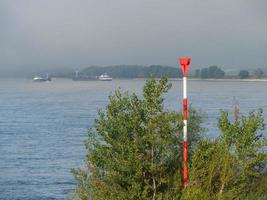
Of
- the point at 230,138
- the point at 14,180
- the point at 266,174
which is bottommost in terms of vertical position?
the point at 14,180

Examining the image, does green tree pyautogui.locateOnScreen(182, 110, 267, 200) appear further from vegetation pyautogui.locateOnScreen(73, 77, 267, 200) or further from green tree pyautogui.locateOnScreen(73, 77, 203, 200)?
green tree pyautogui.locateOnScreen(73, 77, 203, 200)

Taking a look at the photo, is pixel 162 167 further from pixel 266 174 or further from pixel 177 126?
pixel 266 174

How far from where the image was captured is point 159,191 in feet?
65.6

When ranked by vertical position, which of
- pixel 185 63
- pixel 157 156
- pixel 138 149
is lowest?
pixel 157 156

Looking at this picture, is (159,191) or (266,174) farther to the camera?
(266,174)

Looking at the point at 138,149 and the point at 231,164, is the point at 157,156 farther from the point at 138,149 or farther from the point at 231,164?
the point at 231,164

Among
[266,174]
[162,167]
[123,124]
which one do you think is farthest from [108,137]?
[266,174]

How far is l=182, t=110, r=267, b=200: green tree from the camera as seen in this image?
1938 cm

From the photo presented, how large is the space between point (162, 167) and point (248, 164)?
9.45ft

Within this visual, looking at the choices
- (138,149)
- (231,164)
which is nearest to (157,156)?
(138,149)

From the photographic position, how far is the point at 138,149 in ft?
64.1

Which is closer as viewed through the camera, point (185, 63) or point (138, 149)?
point (185, 63)

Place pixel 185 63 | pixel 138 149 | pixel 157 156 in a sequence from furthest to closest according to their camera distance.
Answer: pixel 157 156, pixel 138 149, pixel 185 63

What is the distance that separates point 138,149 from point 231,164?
10.5 ft
